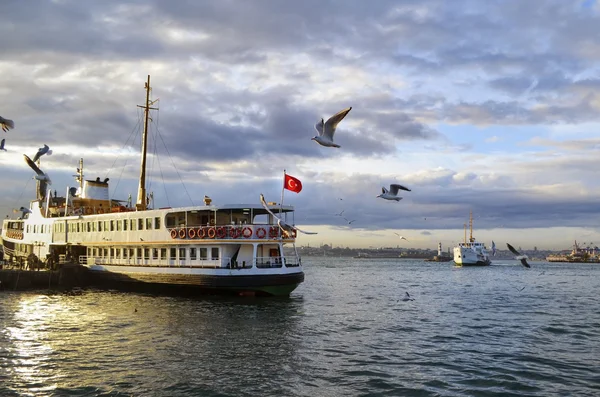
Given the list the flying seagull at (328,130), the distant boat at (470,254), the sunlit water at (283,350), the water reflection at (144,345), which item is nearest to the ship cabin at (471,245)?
the distant boat at (470,254)

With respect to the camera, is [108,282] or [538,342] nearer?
[538,342]

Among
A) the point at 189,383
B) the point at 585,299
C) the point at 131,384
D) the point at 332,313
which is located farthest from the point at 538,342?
the point at 585,299

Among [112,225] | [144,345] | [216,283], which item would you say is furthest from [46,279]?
[144,345]

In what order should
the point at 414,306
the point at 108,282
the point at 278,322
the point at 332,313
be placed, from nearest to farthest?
the point at 278,322 < the point at 332,313 < the point at 414,306 < the point at 108,282

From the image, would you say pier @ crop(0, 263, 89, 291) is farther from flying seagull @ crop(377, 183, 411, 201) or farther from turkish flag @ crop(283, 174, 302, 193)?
flying seagull @ crop(377, 183, 411, 201)

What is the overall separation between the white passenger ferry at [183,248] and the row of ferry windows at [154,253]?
0.07m

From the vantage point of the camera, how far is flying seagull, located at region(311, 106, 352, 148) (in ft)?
61.5

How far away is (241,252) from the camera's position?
32.9 m

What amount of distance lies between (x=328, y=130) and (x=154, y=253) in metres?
23.0

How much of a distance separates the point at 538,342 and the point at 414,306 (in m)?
14.2

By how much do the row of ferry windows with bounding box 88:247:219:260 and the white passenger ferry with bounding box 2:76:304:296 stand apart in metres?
0.07

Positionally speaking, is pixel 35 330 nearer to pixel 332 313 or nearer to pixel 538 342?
pixel 332 313

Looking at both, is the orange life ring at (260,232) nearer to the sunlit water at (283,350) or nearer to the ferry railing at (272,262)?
the ferry railing at (272,262)

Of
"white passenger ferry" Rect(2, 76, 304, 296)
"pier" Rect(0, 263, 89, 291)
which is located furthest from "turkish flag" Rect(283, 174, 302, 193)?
"pier" Rect(0, 263, 89, 291)
